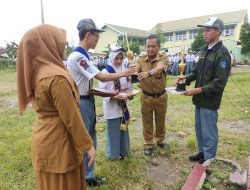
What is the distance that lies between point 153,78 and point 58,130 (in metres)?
2.57

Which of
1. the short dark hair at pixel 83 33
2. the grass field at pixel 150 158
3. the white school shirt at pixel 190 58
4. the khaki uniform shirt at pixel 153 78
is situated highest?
the short dark hair at pixel 83 33

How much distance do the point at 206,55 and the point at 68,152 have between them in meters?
2.57

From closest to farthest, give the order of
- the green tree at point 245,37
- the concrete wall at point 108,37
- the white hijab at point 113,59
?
the white hijab at point 113,59
the green tree at point 245,37
the concrete wall at point 108,37

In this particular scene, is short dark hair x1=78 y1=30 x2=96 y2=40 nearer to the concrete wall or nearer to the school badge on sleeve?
the school badge on sleeve

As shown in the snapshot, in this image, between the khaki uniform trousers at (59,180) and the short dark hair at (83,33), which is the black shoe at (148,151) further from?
the khaki uniform trousers at (59,180)

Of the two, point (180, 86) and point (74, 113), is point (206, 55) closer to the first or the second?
point (180, 86)

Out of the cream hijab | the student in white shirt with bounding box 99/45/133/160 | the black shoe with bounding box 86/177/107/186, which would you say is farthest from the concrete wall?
the cream hijab

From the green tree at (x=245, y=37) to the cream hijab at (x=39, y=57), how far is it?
96.8ft

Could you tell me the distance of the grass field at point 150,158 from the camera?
152 inches

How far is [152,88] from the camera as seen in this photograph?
4.59 metres

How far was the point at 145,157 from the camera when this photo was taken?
185 inches

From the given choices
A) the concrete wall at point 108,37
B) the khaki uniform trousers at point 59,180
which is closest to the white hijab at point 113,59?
the khaki uniform trousers at point 59,180

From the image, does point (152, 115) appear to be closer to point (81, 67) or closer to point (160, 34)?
point (81, 67)

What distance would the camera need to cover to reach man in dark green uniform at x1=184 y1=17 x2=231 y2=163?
3844 mm
